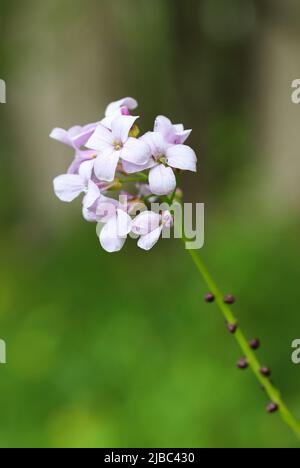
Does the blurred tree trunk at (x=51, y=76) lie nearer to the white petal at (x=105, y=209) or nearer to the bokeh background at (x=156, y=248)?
the bokeh background at (x=156, y=248)

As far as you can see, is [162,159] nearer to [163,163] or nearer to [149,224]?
[163,163]

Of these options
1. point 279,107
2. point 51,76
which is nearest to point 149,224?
point 279,107

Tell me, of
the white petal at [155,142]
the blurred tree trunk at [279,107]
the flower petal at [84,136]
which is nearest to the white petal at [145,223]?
the white petal at [155,142]

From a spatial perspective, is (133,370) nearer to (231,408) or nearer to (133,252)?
(231,408)

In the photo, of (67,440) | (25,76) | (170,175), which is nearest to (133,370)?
(67,440)

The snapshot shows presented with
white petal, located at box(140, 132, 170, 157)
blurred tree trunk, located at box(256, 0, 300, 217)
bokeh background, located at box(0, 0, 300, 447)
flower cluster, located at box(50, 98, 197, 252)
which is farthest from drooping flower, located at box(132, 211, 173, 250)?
blurred tree trunk, located at box(256, 0, 300, 217)
